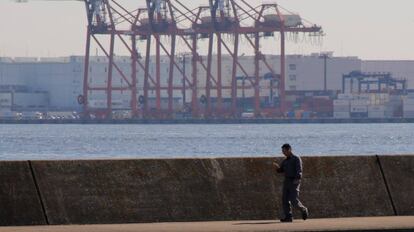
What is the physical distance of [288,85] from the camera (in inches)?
7830

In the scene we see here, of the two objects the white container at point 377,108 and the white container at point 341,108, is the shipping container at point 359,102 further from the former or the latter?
the white container at point 341,108

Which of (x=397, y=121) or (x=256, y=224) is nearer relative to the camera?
(x=256, y=224)

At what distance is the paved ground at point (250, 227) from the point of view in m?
19.3

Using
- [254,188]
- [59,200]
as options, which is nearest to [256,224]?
[254,188]

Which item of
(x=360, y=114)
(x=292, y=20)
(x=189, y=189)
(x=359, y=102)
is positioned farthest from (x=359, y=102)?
(x=189, y=189)

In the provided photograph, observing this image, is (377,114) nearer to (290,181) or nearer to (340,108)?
(340,108)

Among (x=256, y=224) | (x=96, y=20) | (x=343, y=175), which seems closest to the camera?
(x=256, y=224)

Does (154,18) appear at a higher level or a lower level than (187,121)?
higher

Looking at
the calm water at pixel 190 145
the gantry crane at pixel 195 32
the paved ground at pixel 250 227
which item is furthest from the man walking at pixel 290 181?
the gantry crane at pixel 195 32

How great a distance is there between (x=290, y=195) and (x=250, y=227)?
80 centimetres

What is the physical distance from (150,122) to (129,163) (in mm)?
151251

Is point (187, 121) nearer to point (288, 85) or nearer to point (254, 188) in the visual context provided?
point (288, 85)

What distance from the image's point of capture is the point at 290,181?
20141mm

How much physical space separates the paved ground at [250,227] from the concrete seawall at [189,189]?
460 mm
